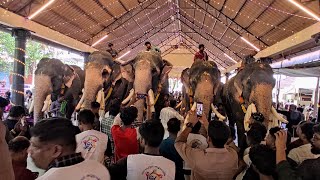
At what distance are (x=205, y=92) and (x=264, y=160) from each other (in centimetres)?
397

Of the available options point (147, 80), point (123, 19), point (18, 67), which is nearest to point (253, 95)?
point (147, 80)

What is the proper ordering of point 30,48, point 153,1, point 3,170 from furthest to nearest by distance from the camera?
point 30,48, point 153,1, point 3,170

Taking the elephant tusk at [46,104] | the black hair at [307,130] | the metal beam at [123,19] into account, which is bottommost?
the black hair at [307,130]

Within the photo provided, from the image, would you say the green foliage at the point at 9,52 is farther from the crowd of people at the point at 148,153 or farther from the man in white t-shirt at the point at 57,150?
the man in white t-shirt at the point at 57,150

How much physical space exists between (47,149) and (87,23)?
532 inches

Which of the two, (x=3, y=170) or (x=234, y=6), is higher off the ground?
(x=234, y=6)

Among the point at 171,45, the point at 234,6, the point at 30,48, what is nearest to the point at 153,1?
the point at 234,6

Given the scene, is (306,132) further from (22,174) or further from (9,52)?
(9,52)

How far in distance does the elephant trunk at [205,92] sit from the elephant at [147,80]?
2.54ft

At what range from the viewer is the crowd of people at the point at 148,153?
177 cm

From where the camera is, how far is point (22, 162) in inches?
95.5

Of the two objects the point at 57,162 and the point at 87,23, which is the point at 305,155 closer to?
the point at 57,162

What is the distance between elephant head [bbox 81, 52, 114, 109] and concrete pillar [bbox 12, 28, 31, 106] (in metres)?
4.21

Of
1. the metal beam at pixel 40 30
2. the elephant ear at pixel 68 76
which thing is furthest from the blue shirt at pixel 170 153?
the metal beam at pixel 40 30
